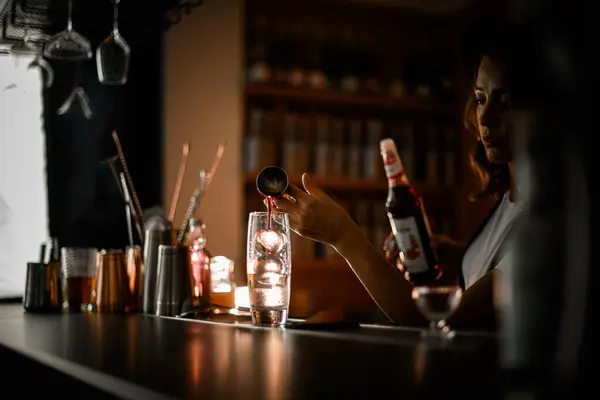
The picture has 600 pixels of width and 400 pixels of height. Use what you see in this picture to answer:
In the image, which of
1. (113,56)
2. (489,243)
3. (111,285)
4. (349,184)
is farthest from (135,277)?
(349,184)

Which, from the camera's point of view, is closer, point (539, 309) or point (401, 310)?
point (539, 309)

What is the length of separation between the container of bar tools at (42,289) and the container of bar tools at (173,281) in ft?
1.23

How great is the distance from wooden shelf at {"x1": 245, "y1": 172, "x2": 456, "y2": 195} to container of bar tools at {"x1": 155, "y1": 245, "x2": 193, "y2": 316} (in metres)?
1.79

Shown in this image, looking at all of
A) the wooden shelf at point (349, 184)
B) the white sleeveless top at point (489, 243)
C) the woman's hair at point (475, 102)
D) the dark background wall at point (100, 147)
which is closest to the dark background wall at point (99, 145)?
the dark background wall at point (100, 147)

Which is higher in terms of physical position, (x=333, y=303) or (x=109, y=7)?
(x=109, y=7)

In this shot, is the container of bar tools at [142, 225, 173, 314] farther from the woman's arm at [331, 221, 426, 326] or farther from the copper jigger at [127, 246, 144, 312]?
the woman's arm at [331, 221, 426, 326]

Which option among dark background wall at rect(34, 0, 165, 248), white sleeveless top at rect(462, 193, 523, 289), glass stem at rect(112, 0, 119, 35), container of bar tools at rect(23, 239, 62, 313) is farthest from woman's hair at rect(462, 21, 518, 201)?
dark background wall at rect(34, 0, 165, 248)

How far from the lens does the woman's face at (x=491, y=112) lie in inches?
68.2

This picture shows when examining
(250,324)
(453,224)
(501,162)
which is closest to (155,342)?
(250,324)

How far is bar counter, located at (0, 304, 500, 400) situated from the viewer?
87cm

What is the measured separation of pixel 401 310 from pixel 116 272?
71cm

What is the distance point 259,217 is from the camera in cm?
156

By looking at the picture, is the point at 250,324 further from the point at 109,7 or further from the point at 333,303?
the point at 333,303

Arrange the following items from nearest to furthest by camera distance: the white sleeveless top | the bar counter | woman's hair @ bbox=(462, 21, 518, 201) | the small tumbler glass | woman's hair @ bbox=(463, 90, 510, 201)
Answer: the bar counter, the small tumbler glass, woman's hair @ bbox=(462, 21, 518, 201), the white sleeveless top, woman's hair @ bbox=(463, 90, 510, 201)
